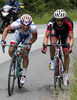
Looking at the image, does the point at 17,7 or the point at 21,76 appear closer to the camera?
the point at 21,76

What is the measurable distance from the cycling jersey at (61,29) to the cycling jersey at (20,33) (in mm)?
338

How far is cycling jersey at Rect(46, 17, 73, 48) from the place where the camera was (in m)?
8.57

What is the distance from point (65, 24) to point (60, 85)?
131cm

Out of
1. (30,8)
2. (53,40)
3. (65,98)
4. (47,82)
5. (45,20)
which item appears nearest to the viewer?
(65,98)

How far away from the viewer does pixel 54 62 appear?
8180 millimetres

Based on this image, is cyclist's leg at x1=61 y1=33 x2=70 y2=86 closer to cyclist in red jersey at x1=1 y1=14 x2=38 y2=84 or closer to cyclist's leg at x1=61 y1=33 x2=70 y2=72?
cyclist's leg at x1=61 y1=33 x2=70 y2=72

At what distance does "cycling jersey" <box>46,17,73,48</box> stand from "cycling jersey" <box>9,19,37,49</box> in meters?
0.34

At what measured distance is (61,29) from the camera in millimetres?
8664

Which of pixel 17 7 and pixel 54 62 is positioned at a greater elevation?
pixel 17 7

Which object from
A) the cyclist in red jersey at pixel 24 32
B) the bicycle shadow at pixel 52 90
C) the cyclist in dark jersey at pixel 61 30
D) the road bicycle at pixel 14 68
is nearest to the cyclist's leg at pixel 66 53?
the cyclist in dark jersey at pixel 61 30

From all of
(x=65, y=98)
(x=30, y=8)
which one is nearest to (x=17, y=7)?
(x=65, y=98)

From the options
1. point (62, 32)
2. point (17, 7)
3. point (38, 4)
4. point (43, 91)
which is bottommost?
point (43, 91)

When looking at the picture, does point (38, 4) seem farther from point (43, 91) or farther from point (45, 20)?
point (43, 91)

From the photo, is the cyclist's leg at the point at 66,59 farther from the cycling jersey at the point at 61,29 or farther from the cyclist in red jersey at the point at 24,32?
the cyclist in red jersey at the point at 24,32
